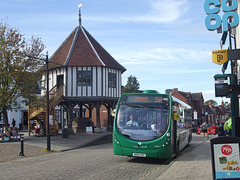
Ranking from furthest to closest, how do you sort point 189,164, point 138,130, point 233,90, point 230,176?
point 138,130 < point 189,164 < point 233,90 < point 230,176

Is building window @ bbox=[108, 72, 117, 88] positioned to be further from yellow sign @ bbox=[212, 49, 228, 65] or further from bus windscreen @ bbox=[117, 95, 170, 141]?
yellow sign @ bbox=[212, 49, 228, 65]

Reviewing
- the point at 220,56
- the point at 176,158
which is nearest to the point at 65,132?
the point at 176,158

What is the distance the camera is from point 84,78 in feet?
94.7

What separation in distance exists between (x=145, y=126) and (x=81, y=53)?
64.7 ft

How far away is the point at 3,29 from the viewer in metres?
21.8

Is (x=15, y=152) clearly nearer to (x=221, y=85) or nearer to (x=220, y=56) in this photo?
(x=220, y=56)

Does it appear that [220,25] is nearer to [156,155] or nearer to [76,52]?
[156,155]

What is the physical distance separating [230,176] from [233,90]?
3817 mm

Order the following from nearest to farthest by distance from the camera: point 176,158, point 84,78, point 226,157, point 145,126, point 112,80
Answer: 1. point 226,157
2. point 145,126
3. point 176,158
4. point 84,78
5. point 112,80

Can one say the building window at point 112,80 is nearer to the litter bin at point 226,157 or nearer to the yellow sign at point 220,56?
the yellow sign at point 220,56

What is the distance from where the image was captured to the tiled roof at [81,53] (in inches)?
1152

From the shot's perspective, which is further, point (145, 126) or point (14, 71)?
point (14, 71)

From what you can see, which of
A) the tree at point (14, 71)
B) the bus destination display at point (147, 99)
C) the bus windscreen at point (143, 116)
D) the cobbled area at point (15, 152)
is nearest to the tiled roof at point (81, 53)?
the tree at point (14, 71)

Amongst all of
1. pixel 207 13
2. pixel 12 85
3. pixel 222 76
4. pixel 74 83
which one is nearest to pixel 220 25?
pixel 207 13
